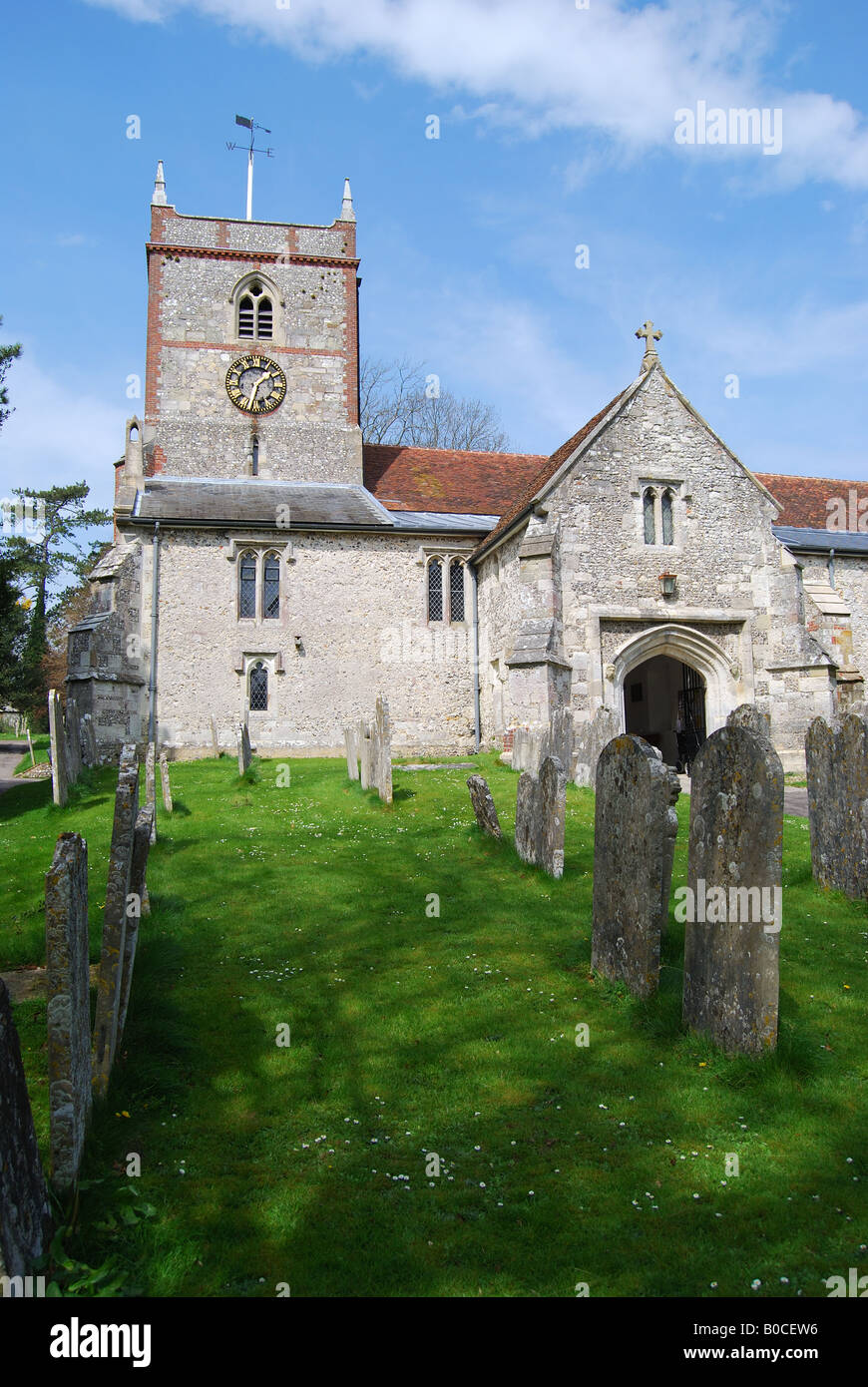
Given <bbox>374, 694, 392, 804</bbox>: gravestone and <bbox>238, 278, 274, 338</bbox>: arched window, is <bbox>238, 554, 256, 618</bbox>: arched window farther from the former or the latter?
<bbox>374, 694, 392, 804</bbox>: gravestone

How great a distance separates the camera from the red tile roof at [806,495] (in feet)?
77.6

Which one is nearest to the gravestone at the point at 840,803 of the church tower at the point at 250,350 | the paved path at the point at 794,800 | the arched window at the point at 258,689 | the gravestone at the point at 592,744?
the paved path at the point at 794,800

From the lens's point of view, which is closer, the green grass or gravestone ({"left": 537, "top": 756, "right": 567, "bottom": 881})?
the green grass

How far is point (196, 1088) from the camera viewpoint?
13.7ft

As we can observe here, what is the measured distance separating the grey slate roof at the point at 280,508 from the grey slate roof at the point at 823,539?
7.61 m

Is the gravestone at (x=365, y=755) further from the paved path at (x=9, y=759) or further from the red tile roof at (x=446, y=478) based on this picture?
the red tile roof at (x=446, y=478)

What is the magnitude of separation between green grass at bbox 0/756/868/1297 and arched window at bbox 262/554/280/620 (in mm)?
13455

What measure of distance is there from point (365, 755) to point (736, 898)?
9.42m

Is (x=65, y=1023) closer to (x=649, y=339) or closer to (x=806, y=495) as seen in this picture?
(x=649, y=339)

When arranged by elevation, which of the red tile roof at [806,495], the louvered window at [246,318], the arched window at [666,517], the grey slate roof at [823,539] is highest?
the louvered window at [246,318]

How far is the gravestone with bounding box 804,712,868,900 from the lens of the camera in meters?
7.08

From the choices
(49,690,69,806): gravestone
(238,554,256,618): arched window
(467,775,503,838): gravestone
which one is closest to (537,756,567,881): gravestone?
(467,775,503,838): gravestone

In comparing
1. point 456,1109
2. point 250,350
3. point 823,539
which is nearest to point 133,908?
point 456,1109

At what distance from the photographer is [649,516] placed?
17484 millimetres
